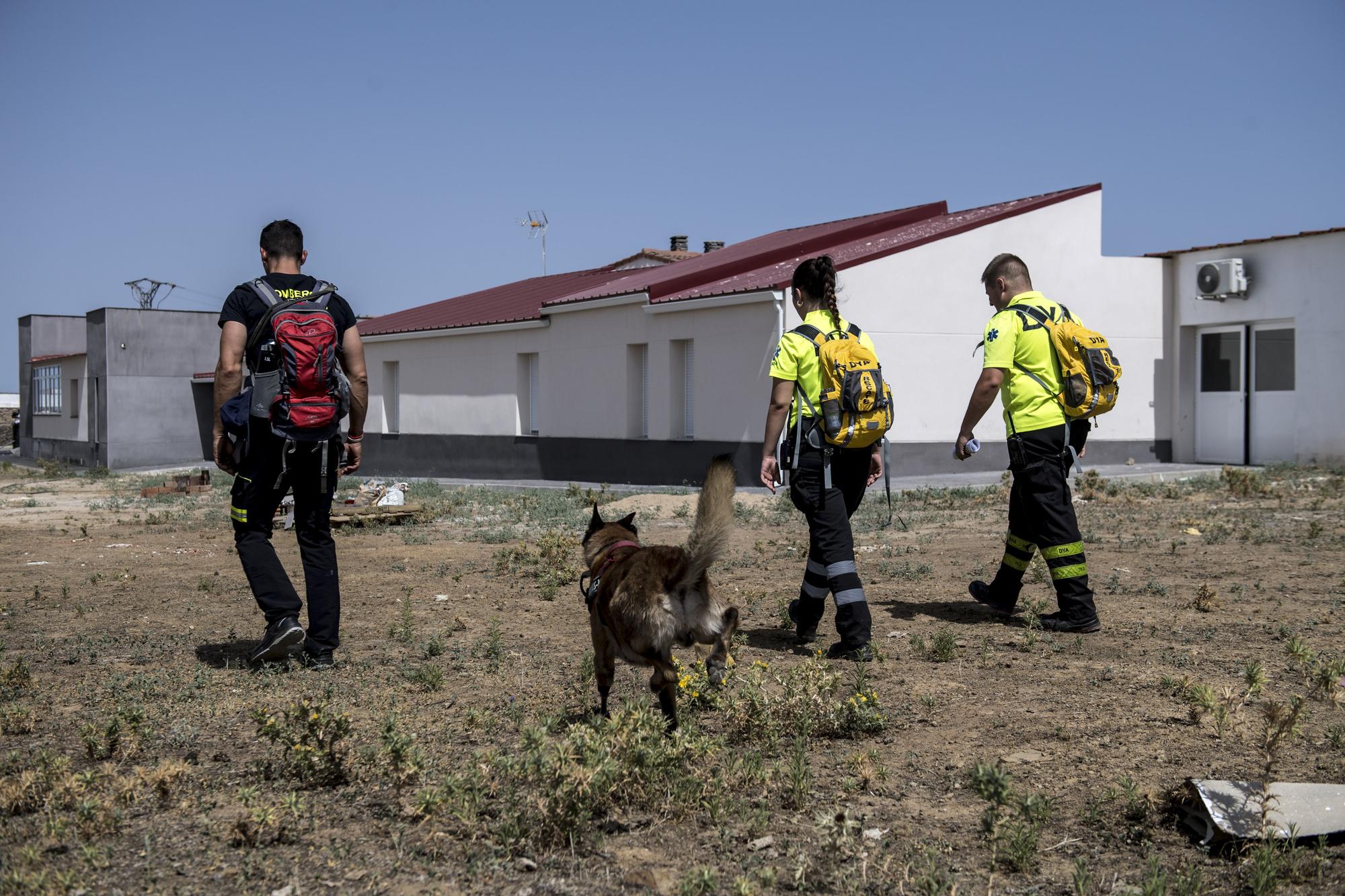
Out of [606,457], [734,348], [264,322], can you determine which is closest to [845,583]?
[264,322]

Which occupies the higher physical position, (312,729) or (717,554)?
(717,554)

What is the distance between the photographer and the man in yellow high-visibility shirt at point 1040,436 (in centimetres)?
584

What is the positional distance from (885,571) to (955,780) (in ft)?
14.8

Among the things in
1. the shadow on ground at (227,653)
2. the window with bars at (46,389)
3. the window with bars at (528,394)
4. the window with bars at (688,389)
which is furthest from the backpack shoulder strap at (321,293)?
the window with bars at (46,389)

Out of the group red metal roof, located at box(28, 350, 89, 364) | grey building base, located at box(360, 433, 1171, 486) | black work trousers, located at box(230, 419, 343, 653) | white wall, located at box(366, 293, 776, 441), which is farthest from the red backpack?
red metal roof, located at box(28, 350, 89, 364)

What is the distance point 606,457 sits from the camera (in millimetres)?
20719

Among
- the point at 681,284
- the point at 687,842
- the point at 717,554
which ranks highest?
the point at 681,284

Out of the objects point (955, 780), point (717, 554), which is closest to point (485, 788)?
point (717, 554)

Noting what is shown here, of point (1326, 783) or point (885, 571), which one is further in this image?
point (885, 571)

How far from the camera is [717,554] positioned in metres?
3.88

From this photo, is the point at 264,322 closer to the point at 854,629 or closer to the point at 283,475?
the point at 283,475

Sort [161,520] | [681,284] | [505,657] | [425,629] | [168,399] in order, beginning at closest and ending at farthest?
[505,657], [425,629], [161,520], [681,284], [168,399]

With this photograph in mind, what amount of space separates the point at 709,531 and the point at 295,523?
7.81 feet

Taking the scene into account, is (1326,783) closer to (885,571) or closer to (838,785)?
(838,785)
